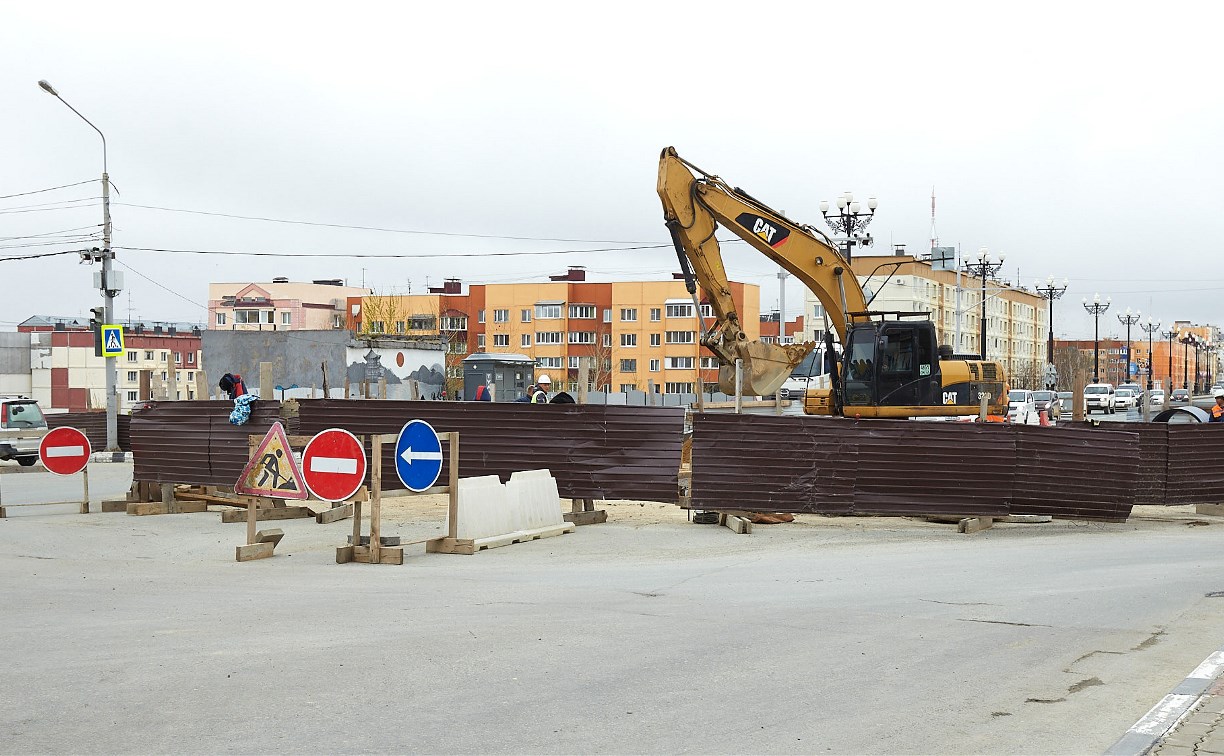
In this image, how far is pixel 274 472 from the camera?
13.3 m

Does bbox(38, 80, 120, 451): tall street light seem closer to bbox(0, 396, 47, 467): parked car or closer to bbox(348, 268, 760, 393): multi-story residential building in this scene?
Result: bbox(0, 396, 47, 467): parked car

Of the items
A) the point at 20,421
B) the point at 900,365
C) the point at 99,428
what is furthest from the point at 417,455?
the point at 99,428

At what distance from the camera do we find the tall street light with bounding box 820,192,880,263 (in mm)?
38750

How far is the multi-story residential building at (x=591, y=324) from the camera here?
4126 inches

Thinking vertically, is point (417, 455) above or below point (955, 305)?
below

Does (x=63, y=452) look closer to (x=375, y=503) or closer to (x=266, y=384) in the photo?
(x=266, y=384)

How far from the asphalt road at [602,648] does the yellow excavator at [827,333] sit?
8.25 m

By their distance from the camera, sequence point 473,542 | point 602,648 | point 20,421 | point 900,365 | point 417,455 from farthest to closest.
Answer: point 20,421
point 900,365
point 473,542
point 417,455
point 602,648

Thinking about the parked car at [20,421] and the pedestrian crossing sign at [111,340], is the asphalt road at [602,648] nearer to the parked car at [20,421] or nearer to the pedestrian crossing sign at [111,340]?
the parked car at [20,421]

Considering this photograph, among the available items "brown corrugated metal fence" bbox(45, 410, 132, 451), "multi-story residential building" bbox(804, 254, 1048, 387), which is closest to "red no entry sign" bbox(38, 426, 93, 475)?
"brown corrugated metal fence" bbox(45, 410, 132, 451)

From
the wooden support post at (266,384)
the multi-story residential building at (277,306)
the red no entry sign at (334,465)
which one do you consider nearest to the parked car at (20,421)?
the wooden support post at (266,384)

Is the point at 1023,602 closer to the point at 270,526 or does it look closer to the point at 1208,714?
the point at 1208,714

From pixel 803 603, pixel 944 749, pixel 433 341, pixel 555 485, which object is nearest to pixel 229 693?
pixel 944 749

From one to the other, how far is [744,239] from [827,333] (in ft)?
8.28
